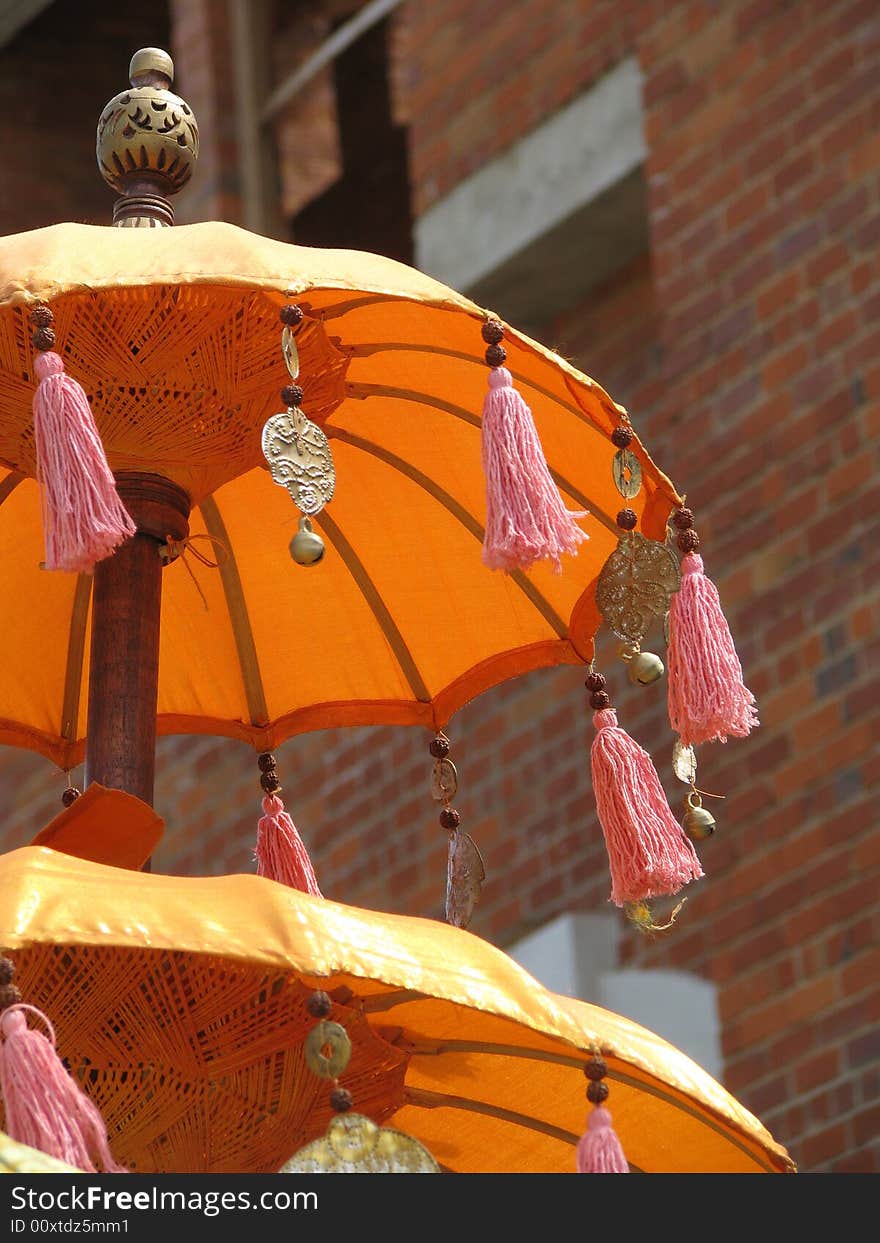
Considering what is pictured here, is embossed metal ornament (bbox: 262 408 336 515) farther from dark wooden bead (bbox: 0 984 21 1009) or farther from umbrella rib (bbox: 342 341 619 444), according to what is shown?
dark wooden bead (bbox: 0 984 21 1009)

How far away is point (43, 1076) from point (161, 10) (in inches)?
291

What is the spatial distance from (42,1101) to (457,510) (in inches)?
53.4

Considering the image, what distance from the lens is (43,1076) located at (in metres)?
2.80

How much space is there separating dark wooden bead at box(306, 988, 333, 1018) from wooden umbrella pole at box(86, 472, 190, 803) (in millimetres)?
516

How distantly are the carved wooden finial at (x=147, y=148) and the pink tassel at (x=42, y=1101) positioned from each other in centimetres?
128

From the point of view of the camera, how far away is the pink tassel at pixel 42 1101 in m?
2.78

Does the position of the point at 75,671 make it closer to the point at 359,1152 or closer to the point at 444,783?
the point at 444,783

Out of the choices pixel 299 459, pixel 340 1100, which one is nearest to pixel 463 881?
pixel 299 459

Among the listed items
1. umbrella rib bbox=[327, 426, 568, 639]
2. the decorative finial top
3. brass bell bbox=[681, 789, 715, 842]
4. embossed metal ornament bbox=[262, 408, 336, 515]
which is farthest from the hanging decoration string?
brass bell bbox=[681, 789, 715, 842]

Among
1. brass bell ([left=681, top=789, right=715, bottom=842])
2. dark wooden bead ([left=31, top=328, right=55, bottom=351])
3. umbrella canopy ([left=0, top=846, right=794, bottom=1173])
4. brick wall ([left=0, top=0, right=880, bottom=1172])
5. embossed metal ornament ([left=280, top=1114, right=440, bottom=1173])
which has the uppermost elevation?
brick wall ([left=0, top=0, right=880, bottom=1172])

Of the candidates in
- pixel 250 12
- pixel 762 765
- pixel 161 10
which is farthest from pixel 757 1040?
pixel 161 10

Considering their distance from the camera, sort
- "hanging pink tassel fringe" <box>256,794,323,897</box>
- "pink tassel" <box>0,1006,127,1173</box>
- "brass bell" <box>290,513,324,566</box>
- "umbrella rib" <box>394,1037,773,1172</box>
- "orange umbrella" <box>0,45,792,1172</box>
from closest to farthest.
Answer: "pink tassel" <box>0,1006,127,1173</box> → "orange umbrella" <box>0,45,792,1172</box> → "brass bell" <box>290,513,324,566</box> → "umbrella rib" <box>394,1037,773,1172</box> → "hanging pink tassel fringe" <box>256,794,323,897</box>

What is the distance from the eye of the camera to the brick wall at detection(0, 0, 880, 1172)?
5.63 meters
